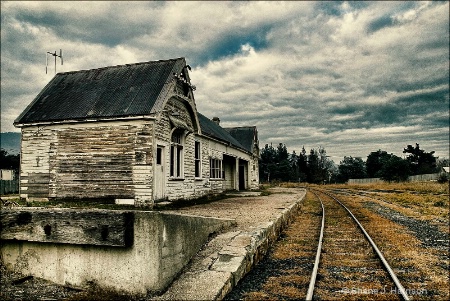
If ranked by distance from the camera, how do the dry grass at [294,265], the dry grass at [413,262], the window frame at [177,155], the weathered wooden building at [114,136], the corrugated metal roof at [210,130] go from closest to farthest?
the dry grass at [294,265]
the dry grass at [413,262]
the weathered wooden building at [114,136]
the window frame at [177,155]
the corrugated metal roof at [210,130]

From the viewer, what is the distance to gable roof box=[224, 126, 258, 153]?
34.7 metres

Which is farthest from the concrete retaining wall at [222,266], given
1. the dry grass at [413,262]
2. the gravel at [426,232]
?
the gravel at [426,232]

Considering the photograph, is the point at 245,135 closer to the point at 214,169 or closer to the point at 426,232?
the point at 214,169

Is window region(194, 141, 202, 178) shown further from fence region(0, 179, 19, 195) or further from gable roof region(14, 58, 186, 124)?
fence region(0, 179, 19, 195)

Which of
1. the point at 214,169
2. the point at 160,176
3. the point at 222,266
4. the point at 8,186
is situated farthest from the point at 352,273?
the point at 8,186

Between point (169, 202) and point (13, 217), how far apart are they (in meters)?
8.66

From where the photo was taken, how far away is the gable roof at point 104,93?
42.6ft

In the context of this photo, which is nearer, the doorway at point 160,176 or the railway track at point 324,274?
the railway track at point 324,274

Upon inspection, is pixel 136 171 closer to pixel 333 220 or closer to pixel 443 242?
pixel 333 220

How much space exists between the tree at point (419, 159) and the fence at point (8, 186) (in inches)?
3171

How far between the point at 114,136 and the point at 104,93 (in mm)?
2580

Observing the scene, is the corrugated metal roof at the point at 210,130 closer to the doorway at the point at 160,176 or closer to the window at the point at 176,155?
the window at the point at 176,155

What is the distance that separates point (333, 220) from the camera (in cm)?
1205

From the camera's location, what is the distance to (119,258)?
4.25m
